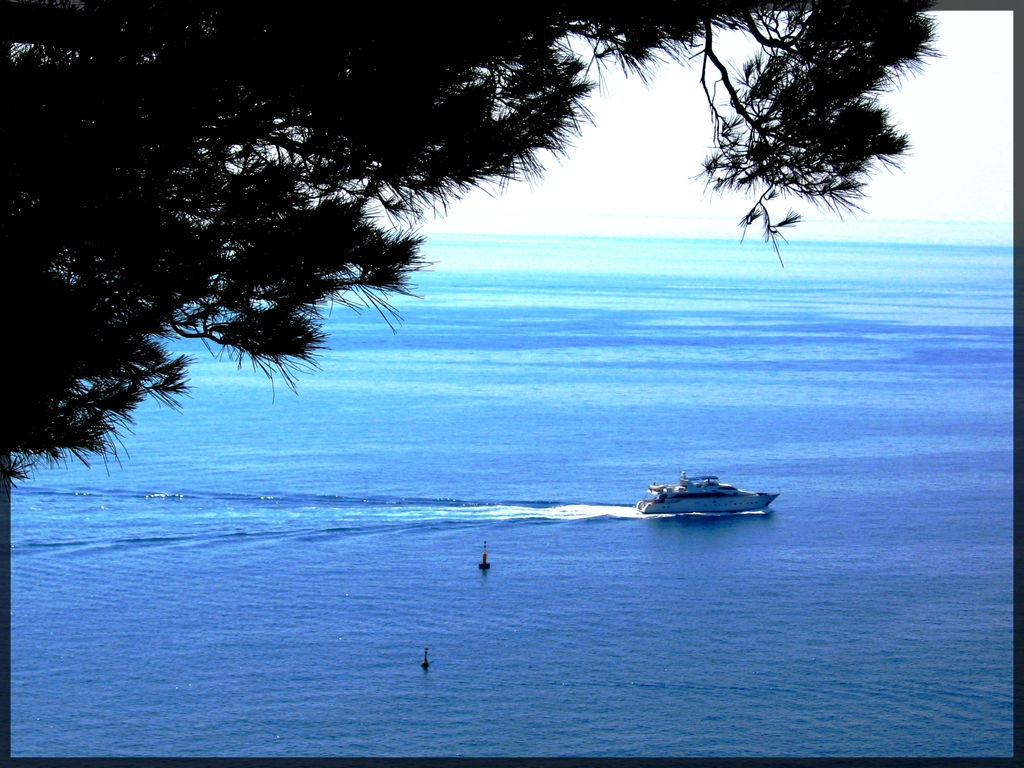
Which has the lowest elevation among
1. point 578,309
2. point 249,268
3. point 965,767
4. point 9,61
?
point 965,767

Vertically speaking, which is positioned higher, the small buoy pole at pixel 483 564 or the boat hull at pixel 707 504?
the boat hull at pixel 707 504

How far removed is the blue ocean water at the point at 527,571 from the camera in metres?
12.3

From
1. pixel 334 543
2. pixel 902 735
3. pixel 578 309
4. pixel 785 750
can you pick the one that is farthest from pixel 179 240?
pixel 578 309

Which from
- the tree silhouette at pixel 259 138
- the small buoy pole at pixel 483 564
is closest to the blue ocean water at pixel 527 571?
the small buoy pole at pixel 483 564

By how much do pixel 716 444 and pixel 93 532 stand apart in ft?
42.9

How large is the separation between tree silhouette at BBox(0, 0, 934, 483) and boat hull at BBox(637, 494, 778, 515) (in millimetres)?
17025

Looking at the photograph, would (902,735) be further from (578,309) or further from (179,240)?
(578,309)

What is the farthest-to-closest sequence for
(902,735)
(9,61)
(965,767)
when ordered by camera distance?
(902,735), (965,767), (9,61)

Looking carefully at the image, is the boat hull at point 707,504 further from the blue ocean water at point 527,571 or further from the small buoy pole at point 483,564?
the small buoy pole at point 483,564

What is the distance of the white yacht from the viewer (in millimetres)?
19375

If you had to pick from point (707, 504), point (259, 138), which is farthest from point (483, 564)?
point (259, 138)

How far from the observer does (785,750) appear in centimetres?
1159

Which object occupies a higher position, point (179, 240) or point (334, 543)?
point (179, 240)

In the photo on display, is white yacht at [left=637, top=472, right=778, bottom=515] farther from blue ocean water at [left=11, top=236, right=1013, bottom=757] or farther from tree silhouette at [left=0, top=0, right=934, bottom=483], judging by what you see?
tree silhouette at [left=0, top=0, right=934, bottom=483]
